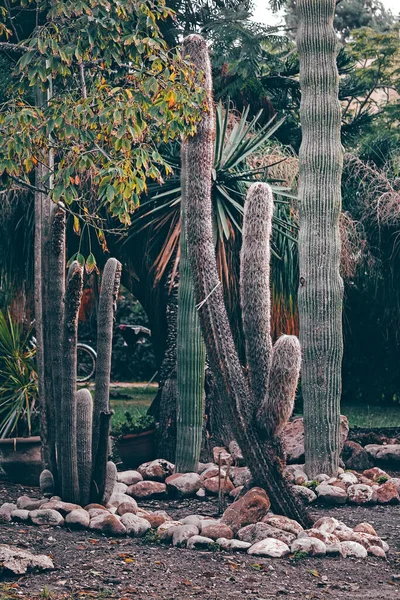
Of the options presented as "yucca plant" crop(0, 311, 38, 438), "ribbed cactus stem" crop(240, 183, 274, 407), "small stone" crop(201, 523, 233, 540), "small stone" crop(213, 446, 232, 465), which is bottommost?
"small stone" crop(201, 523, 233, 540)

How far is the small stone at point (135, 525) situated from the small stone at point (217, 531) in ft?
1.56

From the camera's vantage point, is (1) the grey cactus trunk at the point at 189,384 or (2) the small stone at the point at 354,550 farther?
(1) the grey cactus trunk at the point at 189,384

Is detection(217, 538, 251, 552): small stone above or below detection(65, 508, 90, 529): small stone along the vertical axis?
below

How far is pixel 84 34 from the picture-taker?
6.45 m

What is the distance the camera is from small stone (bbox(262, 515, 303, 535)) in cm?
658

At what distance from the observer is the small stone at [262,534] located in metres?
6.41

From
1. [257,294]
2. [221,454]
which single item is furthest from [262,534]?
[221,454]

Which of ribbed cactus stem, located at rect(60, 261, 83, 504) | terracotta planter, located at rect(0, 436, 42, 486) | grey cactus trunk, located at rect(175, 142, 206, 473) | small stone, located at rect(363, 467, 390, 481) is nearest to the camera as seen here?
ribbed cactus stem, located at rect(60, 261, 83, 504)

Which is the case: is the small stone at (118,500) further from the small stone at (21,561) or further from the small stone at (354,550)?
the small stone at (354,550)

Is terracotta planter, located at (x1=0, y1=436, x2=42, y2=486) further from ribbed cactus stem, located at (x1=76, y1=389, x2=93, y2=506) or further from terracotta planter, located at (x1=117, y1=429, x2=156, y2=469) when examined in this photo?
ribbed cactus stem, located at (x1=76, y1=389, x2=93, y2=506)

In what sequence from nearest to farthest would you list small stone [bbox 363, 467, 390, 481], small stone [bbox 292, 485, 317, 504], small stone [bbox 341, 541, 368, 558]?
small stone [bbox 341, 541, 368, 558], small stone [bbox 292, 485, 317, 504], small stone [bbox 363, 467, 390, 481]

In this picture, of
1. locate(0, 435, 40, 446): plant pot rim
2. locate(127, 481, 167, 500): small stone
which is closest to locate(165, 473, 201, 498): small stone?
locate(127, 481, 167, 500): small stone

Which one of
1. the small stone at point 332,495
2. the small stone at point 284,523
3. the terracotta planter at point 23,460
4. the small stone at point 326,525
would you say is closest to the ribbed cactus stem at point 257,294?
the small stone at point 284,523

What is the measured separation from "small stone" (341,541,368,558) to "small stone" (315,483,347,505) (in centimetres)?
180
